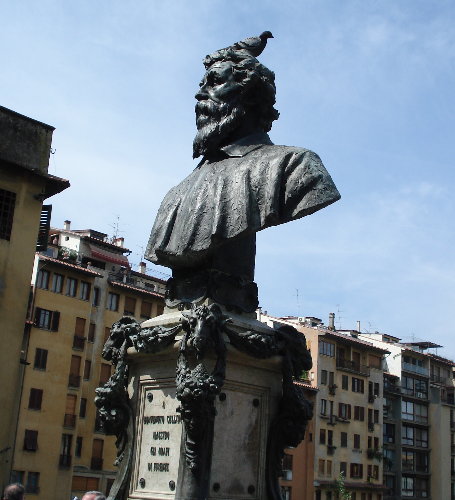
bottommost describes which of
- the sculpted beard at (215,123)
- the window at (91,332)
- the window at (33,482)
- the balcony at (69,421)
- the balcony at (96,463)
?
the window at (33,482)

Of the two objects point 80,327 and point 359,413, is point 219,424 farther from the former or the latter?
point 359,413

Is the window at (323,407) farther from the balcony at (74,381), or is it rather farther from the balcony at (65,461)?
the balcony at (65,461)

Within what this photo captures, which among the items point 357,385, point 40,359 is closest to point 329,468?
point 357,385

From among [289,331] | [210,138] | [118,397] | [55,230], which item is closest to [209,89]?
[210,138]

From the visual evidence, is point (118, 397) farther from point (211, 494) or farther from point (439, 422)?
point (439, 422)

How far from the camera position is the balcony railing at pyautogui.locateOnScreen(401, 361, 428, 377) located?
7412 centimetres

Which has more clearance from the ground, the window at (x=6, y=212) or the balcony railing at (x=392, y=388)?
the window at (x=6, y=212)

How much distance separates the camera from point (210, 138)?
903cm

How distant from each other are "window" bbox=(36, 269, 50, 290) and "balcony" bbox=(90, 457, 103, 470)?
36.2 ft

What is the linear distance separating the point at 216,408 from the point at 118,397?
1166 mm

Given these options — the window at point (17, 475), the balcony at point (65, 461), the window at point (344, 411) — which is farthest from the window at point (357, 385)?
the window at point (17, 475)

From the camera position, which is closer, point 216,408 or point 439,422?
point 216,408

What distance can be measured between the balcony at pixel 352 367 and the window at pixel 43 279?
26.0 m

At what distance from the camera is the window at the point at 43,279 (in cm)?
4894
